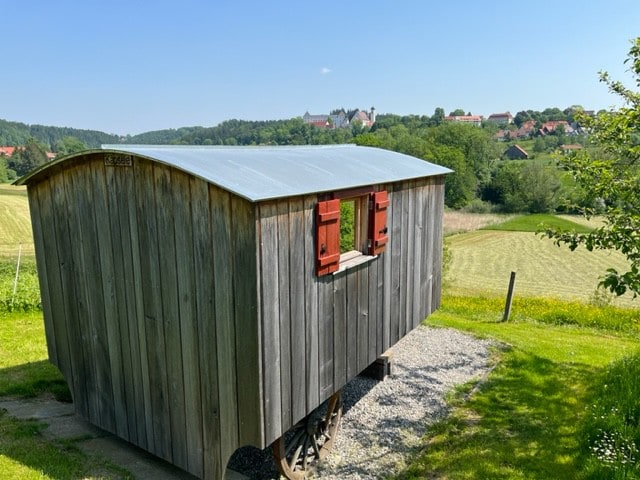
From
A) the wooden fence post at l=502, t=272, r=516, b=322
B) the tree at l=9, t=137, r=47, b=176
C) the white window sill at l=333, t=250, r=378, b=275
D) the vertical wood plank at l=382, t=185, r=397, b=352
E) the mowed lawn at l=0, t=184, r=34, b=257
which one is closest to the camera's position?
the white window sill at l=333, t=250, r=378, b=275

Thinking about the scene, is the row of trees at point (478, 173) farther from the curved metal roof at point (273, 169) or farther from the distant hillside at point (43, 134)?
the distant hillside at point (43, 134)

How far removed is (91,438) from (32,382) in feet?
6.57

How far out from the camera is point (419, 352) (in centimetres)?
871

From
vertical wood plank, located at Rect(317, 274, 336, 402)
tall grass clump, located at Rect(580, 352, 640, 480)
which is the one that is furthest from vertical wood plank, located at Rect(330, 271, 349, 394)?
tall grass clump, located at Rect(580, 352, 640, 480)

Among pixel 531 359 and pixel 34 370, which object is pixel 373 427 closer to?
pixel 531 359

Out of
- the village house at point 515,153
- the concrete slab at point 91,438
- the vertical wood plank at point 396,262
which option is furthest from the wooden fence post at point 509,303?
the village house at point 515,153

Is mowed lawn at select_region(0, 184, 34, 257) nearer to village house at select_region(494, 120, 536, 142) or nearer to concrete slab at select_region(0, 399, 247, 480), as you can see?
concrete slab at select_region(0, 399, 247, 480)

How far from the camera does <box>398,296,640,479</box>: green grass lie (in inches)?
203

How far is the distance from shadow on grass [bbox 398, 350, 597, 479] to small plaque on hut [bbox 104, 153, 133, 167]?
430cm

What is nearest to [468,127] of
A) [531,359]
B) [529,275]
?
[529,275]

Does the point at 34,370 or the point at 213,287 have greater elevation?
the point at 213,287

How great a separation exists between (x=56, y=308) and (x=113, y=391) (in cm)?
129

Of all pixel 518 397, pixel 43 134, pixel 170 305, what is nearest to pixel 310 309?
pixel 170 305

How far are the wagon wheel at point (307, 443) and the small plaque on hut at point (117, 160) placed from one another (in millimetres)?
2973
